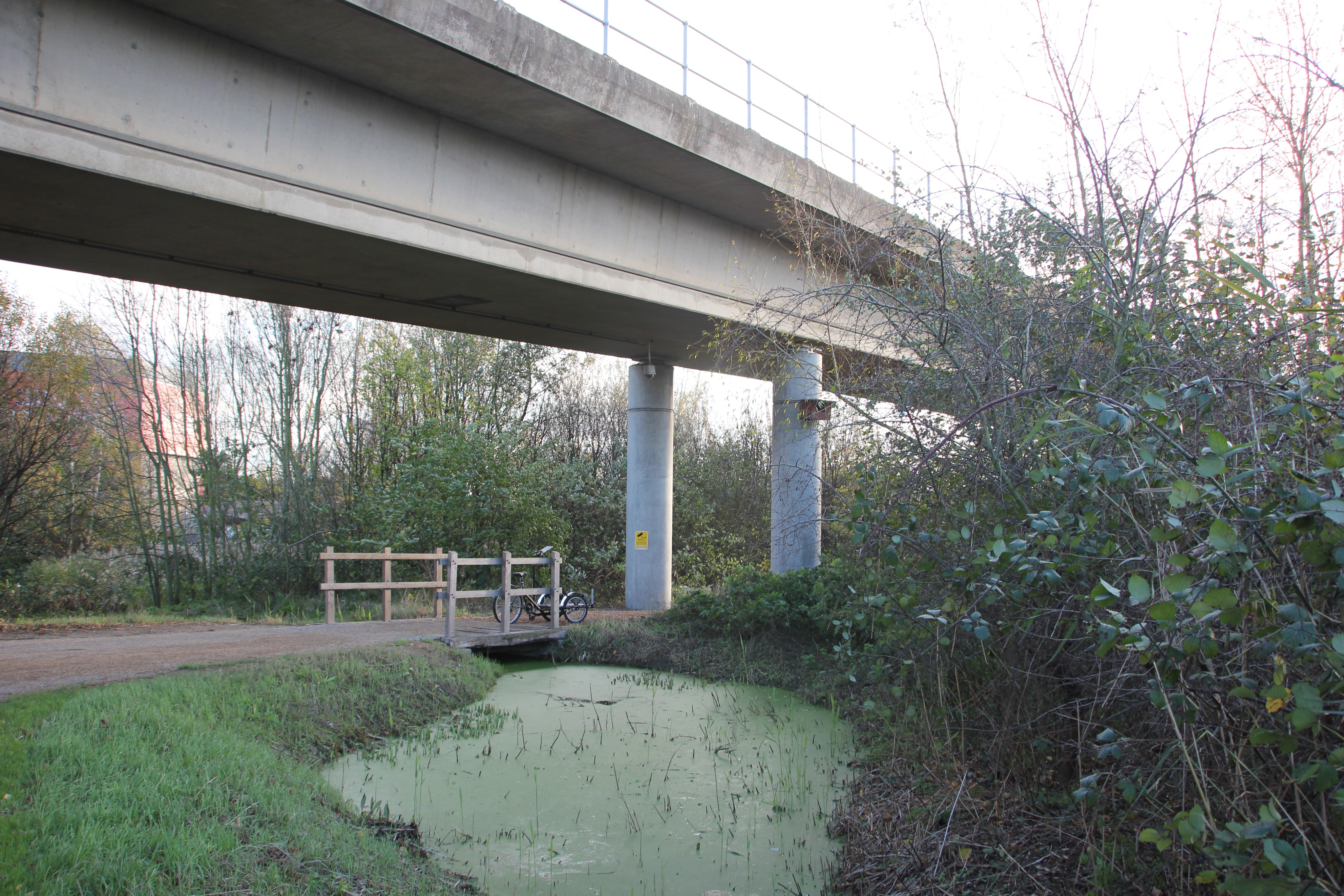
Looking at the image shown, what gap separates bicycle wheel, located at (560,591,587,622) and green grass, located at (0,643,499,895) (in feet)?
15.6

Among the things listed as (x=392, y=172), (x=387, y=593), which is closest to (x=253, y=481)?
(x=387, y=593)

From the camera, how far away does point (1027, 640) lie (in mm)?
4340

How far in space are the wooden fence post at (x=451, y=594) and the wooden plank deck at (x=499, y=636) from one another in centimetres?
8

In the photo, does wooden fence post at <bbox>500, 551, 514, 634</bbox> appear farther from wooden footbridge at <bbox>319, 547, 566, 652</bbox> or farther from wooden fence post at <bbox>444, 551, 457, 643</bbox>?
wooden fence post at <bbox>444, 551, 457, 643</bbox>

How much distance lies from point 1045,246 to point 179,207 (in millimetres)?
6836

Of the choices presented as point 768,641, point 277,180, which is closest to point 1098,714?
Result: point 768,641

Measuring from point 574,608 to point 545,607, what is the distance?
1.70 feet

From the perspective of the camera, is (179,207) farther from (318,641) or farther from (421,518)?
(421,518)

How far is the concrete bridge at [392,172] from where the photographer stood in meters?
6.98

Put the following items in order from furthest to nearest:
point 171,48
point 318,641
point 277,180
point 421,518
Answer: point 421,518, point 318,641, point 277,180, point 171,48

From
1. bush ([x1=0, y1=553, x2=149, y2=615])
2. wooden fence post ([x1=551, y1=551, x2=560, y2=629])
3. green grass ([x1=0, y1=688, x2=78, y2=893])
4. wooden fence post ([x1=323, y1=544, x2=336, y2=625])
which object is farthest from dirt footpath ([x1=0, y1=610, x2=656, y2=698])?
bush ([x1=0, y1=553, x2=149, y2=615])

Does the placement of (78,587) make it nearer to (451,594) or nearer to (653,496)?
(451,594)

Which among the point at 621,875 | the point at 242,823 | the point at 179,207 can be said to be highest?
the point at 179,207

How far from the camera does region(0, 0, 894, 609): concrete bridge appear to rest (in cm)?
698
